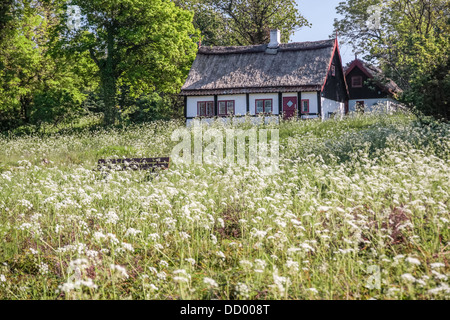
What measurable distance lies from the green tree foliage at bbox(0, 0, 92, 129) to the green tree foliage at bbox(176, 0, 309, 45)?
12104mm

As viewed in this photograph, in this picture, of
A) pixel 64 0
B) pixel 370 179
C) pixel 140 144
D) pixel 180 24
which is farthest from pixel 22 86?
pixel 370 179

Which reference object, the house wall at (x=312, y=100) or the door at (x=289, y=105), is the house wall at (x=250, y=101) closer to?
the house wall at (x=312, y=100)

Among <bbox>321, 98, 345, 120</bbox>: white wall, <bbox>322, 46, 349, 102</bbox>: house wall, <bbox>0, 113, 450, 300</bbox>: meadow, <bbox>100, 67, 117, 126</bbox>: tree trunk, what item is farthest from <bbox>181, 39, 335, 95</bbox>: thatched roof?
<bbox>0, 113, 450, 300</bbox>: meadow

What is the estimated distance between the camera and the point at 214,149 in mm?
13805

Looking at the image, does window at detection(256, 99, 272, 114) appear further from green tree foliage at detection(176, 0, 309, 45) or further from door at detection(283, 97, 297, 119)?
green tree foliage at detection(176, 0, 309, 45)

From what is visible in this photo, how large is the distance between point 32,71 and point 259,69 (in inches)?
598

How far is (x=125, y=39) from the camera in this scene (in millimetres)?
27234

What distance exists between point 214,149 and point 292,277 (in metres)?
9.91

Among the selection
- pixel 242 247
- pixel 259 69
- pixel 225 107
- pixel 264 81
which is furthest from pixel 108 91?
pixel 242 247

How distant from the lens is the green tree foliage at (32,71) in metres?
27.5

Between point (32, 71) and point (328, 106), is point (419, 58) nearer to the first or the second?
point (328, 106)

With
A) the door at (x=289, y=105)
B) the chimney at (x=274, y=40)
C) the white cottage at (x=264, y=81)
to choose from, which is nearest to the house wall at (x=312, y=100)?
the white cottage at (x=264, y=81)

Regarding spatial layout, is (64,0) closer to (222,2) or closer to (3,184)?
(222,2)

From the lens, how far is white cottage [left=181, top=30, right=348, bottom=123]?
87.1 ft
